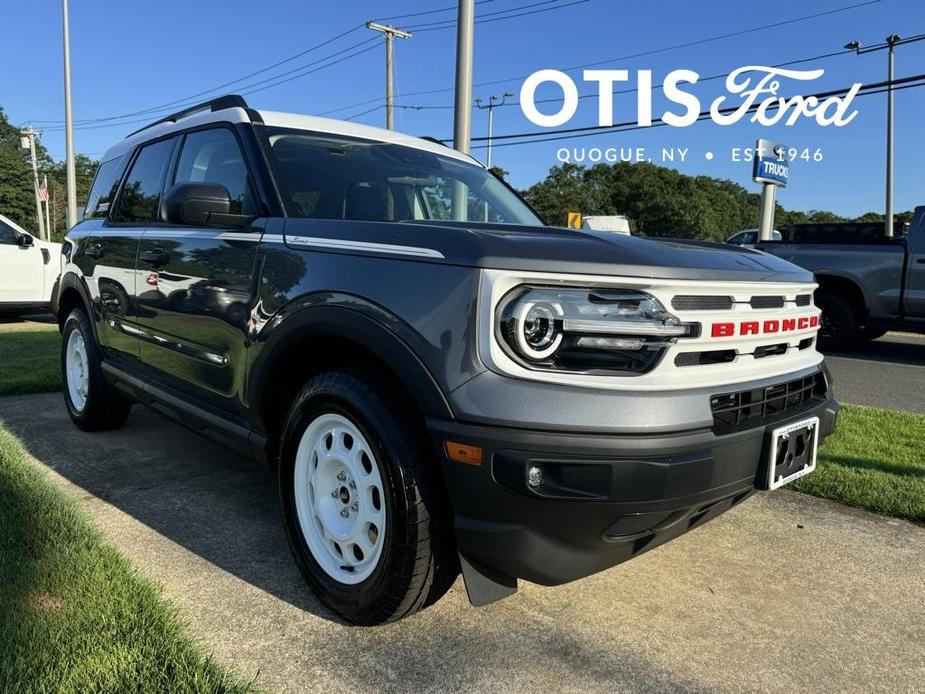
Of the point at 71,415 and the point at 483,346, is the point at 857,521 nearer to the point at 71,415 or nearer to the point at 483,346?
the point at 483,346

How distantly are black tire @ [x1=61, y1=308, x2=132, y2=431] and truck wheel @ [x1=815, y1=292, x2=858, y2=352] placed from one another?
868 cm

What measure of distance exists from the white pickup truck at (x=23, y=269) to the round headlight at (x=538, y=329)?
32.6 ft

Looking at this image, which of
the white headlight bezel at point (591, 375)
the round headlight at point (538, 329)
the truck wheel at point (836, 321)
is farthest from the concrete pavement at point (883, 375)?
the round headlight at point (538, 329)

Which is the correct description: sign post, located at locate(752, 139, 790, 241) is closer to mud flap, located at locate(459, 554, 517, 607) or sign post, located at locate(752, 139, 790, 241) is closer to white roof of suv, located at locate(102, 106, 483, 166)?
white roof of suv, located at locate(102, 106, 483, 166)

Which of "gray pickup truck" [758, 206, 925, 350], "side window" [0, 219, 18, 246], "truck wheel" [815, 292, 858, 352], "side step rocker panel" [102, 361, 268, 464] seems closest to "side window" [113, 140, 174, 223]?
"side step rocker panel" [102, 361, 268, 464]

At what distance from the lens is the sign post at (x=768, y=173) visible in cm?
1373

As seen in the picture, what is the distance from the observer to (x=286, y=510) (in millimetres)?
2607

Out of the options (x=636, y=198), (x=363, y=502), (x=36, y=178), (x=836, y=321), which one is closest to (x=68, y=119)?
(x=836, y=321)

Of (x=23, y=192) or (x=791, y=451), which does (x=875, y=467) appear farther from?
(x=23, y=192)

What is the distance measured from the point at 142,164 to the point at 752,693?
4043 mm

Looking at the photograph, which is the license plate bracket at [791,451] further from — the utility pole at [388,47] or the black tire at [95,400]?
the utility pole at [388,47]

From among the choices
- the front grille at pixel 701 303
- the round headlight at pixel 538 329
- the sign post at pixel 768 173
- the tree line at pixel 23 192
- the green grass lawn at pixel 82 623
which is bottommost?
the green grass lawn at pixel 82 623

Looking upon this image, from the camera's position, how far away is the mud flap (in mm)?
2102

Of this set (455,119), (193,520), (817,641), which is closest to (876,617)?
(817,641)
